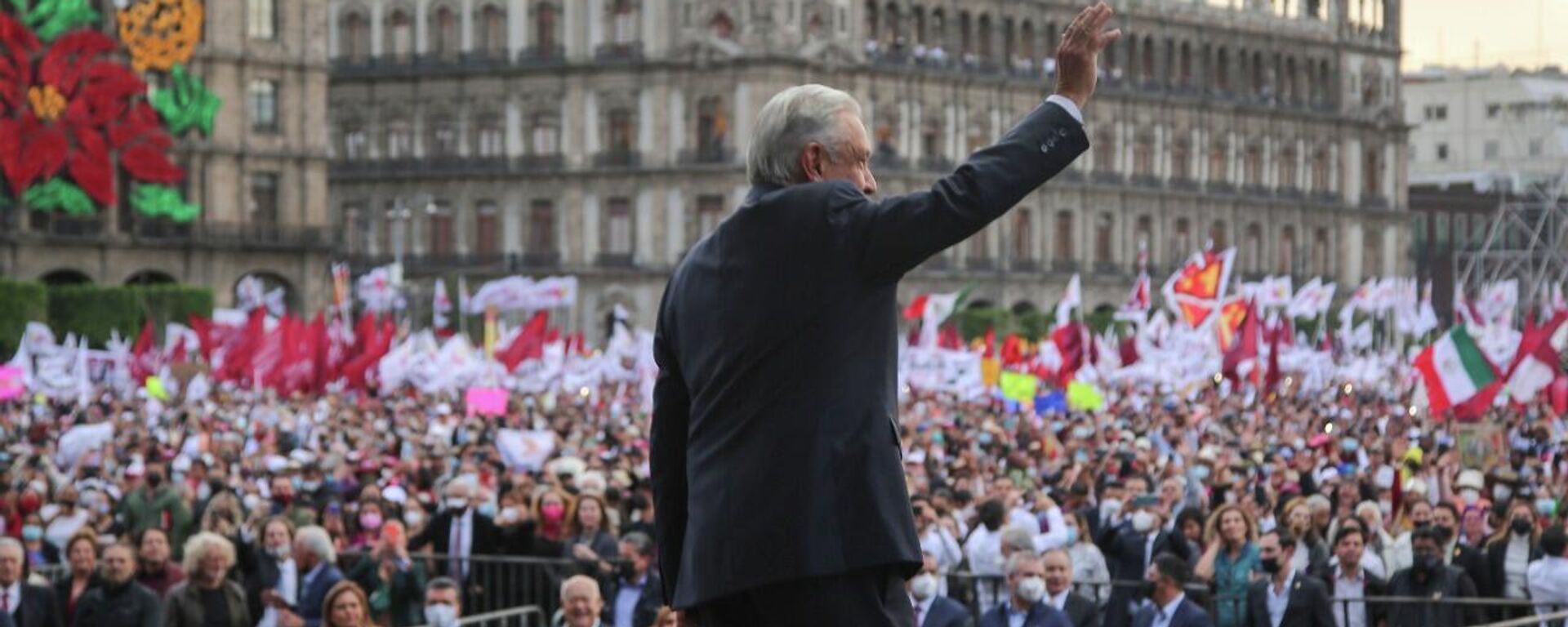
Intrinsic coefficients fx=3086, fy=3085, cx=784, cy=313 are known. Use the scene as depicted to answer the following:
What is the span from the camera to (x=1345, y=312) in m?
68.4

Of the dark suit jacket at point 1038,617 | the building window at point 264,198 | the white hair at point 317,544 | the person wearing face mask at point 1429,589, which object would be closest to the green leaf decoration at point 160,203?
the building window at point 264,198

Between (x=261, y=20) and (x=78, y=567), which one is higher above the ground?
(x=261, y=20)

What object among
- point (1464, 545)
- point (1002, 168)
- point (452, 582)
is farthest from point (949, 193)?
point (1464, 545)

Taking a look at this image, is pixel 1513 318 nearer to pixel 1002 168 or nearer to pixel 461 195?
pixel 461 195

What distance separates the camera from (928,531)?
18.1 m

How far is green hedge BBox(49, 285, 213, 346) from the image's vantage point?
219 feet

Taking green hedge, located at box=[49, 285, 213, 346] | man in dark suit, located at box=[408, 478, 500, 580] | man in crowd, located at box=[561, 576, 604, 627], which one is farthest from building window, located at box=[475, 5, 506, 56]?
man in crowd, located at box=[561, 576, 604, 627]

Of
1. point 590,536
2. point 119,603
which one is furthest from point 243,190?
point 119,603

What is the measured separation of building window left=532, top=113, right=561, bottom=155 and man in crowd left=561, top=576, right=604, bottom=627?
79270 mm

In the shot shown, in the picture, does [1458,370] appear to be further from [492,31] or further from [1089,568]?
[492,31]

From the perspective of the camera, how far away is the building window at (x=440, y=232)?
302 feet

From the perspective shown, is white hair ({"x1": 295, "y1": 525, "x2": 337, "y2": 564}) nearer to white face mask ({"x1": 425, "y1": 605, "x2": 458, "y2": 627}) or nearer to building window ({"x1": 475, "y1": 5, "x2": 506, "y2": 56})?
white face mask ({"x1": 425, "y1": 605, "x2": 458, "y2": 627})

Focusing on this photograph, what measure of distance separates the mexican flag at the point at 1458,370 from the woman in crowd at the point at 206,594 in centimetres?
1862

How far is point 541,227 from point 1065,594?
254 ft
